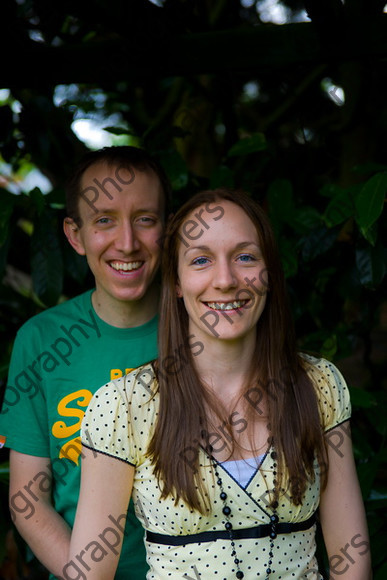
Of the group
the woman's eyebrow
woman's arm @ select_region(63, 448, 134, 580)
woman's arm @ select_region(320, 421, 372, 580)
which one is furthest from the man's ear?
woman's arm @ select_region(320, 421, 372, 580)

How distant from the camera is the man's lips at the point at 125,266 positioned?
6.33ft

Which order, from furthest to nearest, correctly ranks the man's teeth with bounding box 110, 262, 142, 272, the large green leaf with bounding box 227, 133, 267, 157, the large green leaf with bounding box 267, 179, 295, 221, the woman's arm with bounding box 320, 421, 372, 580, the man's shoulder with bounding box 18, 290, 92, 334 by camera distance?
the large green leaf with bounding box 227, 133, 267, 157
the large green leaf with bounding box 267, 179, 295, 221
the man's shoulder with bounding box 18, 290, 92, 334
the man's teeth with bounding box 110, 262, 142, 272
the woman's arm with bounding box 320, 421, 372, 580

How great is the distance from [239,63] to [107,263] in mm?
647

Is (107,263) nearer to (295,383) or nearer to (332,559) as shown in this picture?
(295,383)

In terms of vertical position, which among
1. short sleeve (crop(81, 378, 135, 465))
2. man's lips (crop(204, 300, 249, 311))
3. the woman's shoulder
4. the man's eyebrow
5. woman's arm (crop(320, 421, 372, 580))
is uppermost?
the man's eyebrow

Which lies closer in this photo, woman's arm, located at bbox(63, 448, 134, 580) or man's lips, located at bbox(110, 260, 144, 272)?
woman's arm, located at bbox(63, 448, 134, 580)

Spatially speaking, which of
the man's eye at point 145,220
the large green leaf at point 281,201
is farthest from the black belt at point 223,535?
the large green leaf at point 281,201

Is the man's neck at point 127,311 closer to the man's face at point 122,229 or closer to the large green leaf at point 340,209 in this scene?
the man's face at point 122,229

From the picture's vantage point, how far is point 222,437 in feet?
5.41

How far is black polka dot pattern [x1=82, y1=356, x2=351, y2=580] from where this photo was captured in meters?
1.57

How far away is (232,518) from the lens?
1.58 meters

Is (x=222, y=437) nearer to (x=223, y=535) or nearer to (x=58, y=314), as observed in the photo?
(x=223, y=535)

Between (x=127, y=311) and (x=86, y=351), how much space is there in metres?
0.16

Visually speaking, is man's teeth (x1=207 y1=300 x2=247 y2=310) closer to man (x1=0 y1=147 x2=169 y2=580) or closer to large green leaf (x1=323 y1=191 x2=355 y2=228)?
man (x1=0 y1=147 x2=169 y2=580)
